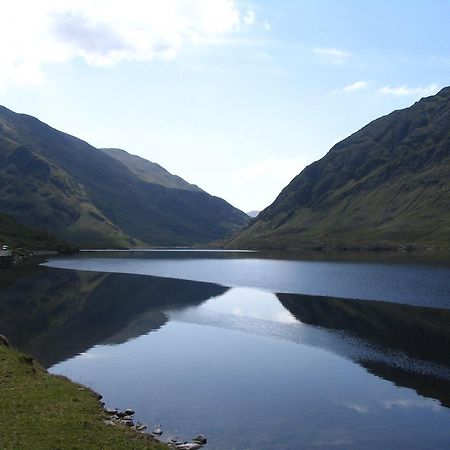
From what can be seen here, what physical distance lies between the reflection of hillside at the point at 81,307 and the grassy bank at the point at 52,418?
17206mm

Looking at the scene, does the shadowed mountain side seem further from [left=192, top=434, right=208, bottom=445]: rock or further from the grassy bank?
the grassy bank

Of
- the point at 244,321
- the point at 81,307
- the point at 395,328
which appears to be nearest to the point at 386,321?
the point at 395,328

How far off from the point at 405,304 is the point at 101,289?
3058 inches

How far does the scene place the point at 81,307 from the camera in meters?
105

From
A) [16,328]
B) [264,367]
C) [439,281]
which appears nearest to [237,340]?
[264,367]

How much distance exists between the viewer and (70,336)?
244 feet

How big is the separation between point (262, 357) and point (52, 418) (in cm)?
3324

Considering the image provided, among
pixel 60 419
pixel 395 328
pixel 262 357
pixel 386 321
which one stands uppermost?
pixel 386 321

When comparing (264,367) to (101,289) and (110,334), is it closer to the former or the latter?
(110,334)

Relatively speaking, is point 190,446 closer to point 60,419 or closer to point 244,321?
point 60,419

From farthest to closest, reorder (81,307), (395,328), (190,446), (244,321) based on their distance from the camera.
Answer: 1. (81,307)
2. (244,321)
3. (395,328)
4. (190,446)

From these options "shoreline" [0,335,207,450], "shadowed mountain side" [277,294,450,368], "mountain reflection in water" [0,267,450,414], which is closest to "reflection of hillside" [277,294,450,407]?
"shadowed mountain side" [277,294,450,368]

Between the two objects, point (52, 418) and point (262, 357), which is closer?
point (52, 418)

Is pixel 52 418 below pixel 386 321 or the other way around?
below
